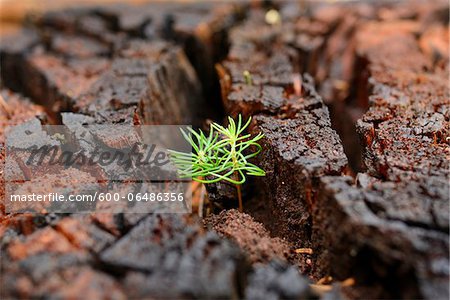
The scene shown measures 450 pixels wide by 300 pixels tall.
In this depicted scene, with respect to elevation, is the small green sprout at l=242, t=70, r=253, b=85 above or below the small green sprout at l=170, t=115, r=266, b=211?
above

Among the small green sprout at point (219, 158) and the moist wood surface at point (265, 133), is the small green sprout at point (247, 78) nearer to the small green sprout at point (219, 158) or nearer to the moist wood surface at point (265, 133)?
the moist wood surface at point (265, 133)

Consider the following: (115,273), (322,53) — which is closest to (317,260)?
(115,273)

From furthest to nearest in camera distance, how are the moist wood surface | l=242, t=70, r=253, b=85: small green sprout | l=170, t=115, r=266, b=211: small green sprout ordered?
l=242, t=70, r=253, b=85: small green sprout, l=170, t=115, r=266, b=211: small green sprout, the moist wood surface

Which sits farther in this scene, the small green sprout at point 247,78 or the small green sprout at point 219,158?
the small green sprout at point 247,78

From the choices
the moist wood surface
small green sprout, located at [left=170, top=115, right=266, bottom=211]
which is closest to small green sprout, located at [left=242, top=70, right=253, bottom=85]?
the moist wood surface

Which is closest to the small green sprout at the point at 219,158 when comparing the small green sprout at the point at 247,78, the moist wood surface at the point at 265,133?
the moist wood surface at the point at 265,133

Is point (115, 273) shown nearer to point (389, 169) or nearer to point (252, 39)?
point (389, 169)

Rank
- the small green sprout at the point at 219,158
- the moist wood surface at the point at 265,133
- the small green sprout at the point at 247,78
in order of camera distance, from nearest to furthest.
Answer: the moist wood surface at the point at 265,133 < the small green sprout at the point at 219,158 < the small green sprout at the point at 247,78

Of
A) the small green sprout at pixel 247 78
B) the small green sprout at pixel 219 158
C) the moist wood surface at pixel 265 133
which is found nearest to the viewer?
the moist wood surface at pixel 265 133

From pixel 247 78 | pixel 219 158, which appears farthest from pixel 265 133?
pixel 247 78

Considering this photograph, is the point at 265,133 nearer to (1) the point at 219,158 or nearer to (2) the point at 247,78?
(1) the point at 219,158

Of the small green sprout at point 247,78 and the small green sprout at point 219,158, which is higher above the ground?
the small green sprout at point 247,78

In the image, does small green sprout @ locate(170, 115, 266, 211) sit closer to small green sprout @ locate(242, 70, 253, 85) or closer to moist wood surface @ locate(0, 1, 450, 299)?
moist wood surface @ locate(0, 1, 450, 299)
